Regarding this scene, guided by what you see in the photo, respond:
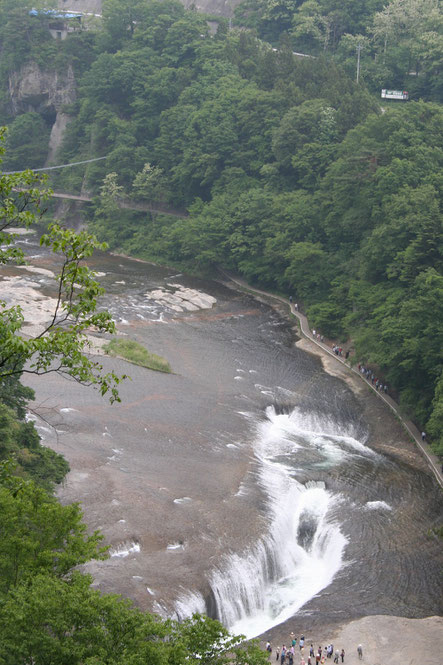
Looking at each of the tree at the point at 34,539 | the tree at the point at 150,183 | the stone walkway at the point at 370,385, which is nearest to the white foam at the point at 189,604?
the tree at the point at 34,539

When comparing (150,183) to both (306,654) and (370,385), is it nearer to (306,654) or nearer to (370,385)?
(370,385)

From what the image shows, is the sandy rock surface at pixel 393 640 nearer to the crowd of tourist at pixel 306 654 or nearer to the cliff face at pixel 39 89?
the crowd of tourist at pixel 306 654

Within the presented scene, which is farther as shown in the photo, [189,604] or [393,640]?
[393,640]

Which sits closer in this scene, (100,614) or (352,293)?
(100,614)

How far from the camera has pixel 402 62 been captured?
97500 mm

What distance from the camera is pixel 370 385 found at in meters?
58.0

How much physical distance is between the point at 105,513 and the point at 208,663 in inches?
690

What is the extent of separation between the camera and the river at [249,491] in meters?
34.2

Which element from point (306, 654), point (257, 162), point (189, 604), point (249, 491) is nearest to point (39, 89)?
point (257, 162)

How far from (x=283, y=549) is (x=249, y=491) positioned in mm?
3570

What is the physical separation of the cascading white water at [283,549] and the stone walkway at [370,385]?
11.7 ft

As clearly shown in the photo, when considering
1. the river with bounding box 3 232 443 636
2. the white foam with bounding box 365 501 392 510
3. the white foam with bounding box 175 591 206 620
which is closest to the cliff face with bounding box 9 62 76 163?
the river with bounding box 3 232 443 636

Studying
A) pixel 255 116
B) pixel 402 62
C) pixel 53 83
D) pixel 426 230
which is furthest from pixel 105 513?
pixel 53 83

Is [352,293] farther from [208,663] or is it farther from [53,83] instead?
[53,83]
